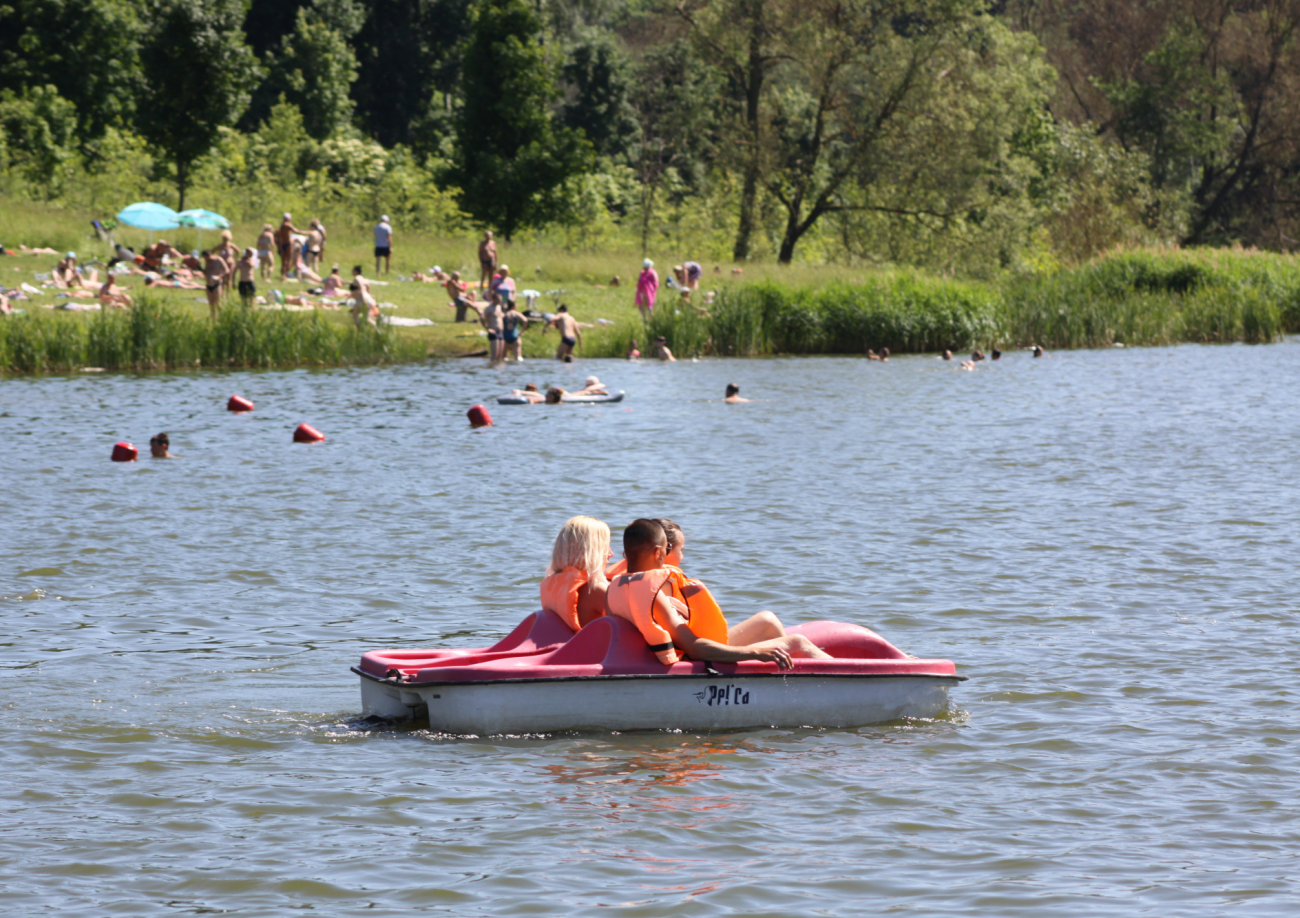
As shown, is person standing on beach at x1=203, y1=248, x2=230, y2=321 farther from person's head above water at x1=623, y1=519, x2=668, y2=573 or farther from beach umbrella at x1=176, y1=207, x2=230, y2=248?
person's head above water at x1=623, y1=519, x2=668, y2=573

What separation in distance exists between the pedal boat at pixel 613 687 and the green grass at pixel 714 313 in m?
23.4

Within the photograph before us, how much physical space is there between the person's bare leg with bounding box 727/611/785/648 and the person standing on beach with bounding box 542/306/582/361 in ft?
85.5

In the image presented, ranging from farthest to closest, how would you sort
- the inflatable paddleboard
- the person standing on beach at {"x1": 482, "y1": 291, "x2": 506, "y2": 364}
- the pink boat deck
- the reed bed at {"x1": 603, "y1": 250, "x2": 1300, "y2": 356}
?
the reed bed at {"x1": 603, "y1": 250, "x2": 1300, "y2": 356} → the person standing on beach at {"x1": 482, "y1": 291, "x2": 506, "y2": 364} → the inflatable paddleboard → the pink boat deck

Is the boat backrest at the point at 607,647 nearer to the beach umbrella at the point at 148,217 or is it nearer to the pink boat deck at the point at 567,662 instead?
the pink boat deck at the point at 567,662

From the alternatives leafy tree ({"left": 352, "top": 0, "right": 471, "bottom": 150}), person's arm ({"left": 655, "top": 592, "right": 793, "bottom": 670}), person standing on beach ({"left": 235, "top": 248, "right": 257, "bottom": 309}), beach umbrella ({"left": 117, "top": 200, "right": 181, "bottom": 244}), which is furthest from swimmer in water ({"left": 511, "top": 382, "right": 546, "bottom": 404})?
leafy tree ({"left": 352, "top": 0, "right": 471, "bottom": 150})

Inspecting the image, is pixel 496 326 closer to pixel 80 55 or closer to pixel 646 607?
pixel 80 55

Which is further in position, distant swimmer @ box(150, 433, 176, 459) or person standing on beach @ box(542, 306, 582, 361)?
person standing on beach @ box(542, 306, 582, 361)

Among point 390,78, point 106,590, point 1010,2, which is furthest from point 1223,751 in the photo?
point 1010,2

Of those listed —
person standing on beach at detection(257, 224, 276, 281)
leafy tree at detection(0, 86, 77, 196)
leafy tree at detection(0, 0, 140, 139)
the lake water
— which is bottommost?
the lake water

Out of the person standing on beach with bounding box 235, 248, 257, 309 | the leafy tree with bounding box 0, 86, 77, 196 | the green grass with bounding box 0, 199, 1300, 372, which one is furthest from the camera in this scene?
the leafy tree with bounding box 0, 86, 77, 196

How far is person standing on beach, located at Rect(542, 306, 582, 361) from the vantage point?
34.5 metres

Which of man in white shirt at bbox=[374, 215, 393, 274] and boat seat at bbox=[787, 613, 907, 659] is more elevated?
man in white shirt at bbox=[374, 215, 393, 274]

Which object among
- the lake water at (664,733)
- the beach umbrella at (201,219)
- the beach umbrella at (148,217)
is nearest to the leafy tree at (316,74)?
the beach umbrella at (201,219)

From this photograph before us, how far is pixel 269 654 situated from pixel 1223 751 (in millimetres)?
6014
